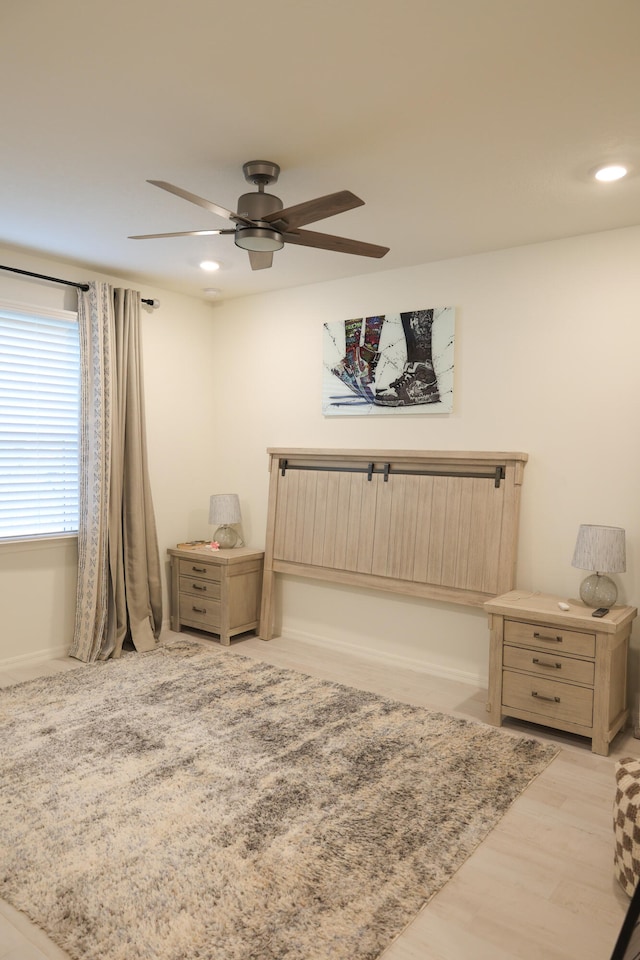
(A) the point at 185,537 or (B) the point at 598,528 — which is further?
(A) the point at 185,537

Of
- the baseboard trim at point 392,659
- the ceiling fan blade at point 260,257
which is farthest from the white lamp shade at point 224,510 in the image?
the ceiling fan blade at point 260,257

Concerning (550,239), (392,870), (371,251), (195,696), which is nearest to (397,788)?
(392,870)

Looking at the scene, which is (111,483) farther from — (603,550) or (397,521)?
(603,550)

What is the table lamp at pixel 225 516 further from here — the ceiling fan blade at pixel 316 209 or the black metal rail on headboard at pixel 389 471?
the ceiling fan blade at pixel 316 209

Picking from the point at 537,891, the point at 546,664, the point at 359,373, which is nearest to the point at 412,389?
the point at 359,373

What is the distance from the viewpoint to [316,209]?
250 cm

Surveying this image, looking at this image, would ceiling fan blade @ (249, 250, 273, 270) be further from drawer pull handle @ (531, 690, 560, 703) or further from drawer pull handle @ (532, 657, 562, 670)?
drawer pull handle @ (531, 690, 560, 703)

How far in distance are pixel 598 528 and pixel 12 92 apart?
3.08 m

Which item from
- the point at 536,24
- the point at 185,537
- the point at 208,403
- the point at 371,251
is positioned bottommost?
the point at 185,537

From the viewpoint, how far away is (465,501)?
390 cm

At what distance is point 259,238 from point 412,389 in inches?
69.6

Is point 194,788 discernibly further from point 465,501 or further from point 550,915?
point 465,501

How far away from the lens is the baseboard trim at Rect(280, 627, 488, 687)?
158 inches

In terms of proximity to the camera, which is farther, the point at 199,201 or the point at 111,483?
the point at 111,483
